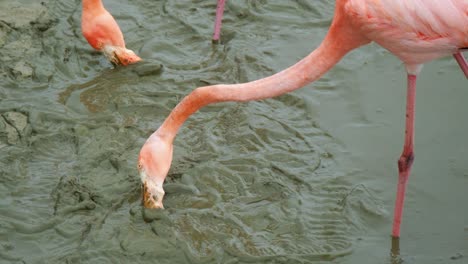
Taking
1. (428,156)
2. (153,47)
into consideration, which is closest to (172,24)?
(153,47)

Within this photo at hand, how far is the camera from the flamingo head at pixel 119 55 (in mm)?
7340

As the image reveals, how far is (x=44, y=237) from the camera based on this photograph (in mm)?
5562

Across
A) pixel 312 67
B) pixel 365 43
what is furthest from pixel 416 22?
pixel 312 67

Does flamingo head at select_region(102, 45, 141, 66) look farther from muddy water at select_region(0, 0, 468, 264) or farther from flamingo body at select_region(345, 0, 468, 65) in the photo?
flamingo body at select_region(345, 0, 468, 65)

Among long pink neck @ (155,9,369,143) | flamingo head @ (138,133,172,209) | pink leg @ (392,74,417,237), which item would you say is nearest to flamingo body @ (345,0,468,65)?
long pink neck @ (155,9,369,143)

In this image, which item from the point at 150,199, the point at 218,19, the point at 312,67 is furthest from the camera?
the point at 218,19

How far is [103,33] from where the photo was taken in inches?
285

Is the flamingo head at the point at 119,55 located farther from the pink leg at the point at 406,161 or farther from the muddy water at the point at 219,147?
the pink leg at the point at 406,161

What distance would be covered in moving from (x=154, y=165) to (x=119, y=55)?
2.07 metres

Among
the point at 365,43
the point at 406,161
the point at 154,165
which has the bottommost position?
the point at 154,165

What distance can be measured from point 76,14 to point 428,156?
146 inches

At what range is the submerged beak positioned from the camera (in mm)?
5621

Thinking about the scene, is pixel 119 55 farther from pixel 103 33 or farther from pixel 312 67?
pixel 312 67

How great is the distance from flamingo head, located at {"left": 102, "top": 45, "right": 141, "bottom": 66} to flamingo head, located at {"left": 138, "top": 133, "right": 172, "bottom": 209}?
1.91 m
